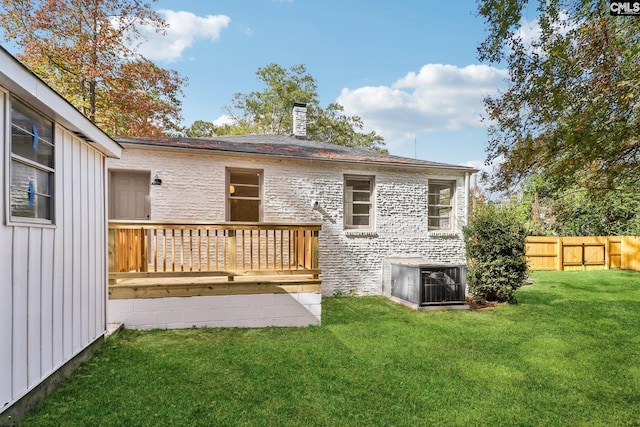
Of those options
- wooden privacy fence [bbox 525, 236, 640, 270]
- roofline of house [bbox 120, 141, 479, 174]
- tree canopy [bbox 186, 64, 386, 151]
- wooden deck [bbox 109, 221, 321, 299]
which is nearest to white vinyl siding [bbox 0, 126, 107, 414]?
wooden deck [bbox 109, 221, 321, 299]

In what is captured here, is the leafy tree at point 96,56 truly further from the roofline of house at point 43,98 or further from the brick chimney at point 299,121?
the roofline of house at point 43,98

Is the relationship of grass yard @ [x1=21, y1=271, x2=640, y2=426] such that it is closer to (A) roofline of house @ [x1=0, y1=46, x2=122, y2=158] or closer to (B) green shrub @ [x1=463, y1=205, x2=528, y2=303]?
(B) green shrub @ [x1=463, y1=205, x2=528, y2=303]

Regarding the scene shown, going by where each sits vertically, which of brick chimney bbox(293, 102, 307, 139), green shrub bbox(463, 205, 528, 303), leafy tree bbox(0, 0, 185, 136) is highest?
leafy tree bbox(0, 0, 185, 136)

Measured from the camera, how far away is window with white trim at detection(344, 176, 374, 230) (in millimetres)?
8555

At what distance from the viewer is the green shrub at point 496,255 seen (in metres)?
7.54

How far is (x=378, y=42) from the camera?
10453mm

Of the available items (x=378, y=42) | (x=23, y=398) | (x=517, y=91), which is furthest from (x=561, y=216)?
(x=23, y=398)

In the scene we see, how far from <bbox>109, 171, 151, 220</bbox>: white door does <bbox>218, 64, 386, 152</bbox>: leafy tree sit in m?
15.4

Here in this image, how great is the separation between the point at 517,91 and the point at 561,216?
1509cm

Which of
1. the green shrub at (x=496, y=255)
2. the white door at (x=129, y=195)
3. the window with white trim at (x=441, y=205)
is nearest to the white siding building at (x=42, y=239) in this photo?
the white door at (x=129, y=195)

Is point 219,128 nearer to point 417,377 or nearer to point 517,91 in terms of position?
point 517,91

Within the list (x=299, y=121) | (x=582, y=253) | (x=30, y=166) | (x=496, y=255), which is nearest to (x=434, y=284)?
(x=496, y=255)

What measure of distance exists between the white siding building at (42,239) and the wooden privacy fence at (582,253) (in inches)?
568

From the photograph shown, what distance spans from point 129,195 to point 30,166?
15.2ft
